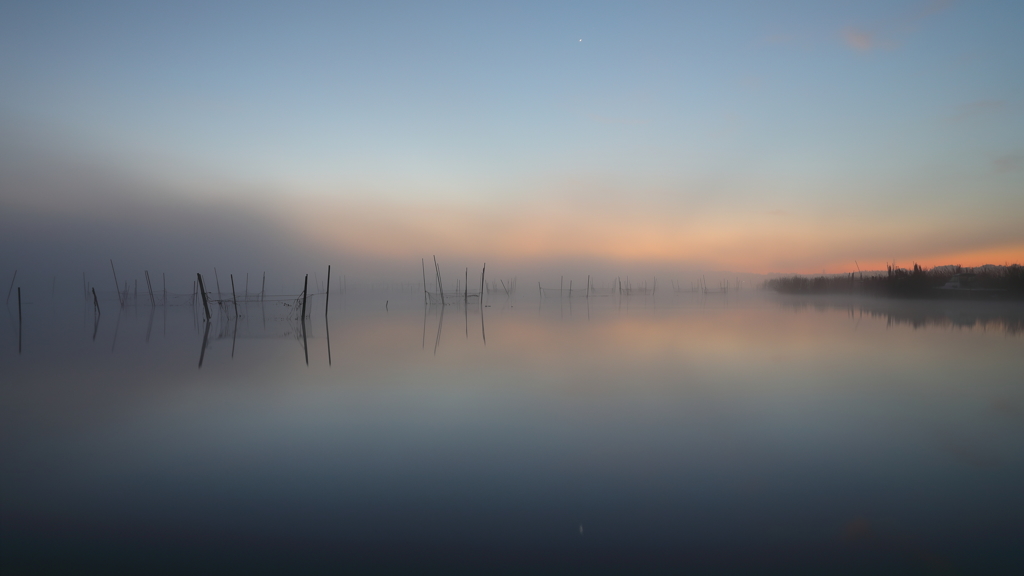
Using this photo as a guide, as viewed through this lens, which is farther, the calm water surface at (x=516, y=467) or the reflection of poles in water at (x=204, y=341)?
the reflection of poles in water at (x=204, y=341)

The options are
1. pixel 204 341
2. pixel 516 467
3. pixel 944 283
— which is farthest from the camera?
pixel 944 283

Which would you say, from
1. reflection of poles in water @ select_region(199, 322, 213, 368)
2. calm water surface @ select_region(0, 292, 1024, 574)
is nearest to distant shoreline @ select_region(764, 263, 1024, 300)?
calm water surface @ select_region(0, 292, 1024, 574)

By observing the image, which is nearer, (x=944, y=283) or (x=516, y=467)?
(x=516, y=467)

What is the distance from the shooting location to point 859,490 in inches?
132

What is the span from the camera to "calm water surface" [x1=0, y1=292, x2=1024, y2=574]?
2615 millimetres

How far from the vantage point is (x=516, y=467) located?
3836mm

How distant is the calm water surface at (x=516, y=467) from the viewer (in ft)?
8.58

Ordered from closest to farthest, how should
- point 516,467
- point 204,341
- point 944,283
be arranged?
point 516,467 → point 204,341 → point 944,283

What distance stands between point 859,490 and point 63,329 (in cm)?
1968

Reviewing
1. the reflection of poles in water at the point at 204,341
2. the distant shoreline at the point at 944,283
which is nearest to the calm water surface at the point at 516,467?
the reflection of poles in water at the point at 204,341

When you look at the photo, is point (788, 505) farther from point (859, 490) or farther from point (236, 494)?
point (236, 494)

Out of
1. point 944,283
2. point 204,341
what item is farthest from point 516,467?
point 944,283

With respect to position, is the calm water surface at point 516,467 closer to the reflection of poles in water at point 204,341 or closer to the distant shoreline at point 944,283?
the reflection of poles in water at point 204,341

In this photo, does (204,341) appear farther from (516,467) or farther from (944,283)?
(944,283)
